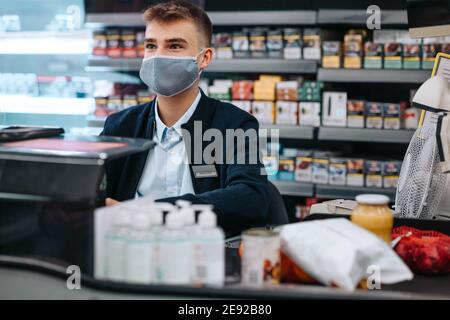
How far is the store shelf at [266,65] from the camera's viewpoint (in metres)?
4.18

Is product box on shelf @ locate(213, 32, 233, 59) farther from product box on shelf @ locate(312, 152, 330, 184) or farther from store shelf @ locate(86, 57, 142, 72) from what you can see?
product box on shelf @ locate(312, 152, 330, 184)

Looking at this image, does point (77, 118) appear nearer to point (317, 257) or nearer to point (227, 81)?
point (227, 81)

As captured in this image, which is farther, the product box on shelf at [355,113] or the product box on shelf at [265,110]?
the product box on shelf at [265,110]

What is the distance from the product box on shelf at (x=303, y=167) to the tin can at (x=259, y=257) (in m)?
3.00

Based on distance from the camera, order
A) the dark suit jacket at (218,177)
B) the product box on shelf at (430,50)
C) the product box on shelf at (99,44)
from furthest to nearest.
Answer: the product box on shelf at (99,44) → the product box on shelf at (430,50) → the dark suit jacket at (218,177)

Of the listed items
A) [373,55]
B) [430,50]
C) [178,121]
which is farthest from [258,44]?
[178,121]

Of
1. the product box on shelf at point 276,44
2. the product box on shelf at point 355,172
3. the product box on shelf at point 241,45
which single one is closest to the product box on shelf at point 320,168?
the product box on shelf at point 355,172

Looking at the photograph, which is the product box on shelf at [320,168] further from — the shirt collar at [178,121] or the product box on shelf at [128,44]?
the shirt collar at [178,121]

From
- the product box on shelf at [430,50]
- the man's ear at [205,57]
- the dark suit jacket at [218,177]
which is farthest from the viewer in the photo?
the product box on shelf at [430,50]

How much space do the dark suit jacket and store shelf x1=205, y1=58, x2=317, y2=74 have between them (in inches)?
69.5

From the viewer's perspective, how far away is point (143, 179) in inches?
93.9

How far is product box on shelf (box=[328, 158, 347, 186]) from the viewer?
14.0 feet

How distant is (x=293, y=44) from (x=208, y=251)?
10.4 ft
